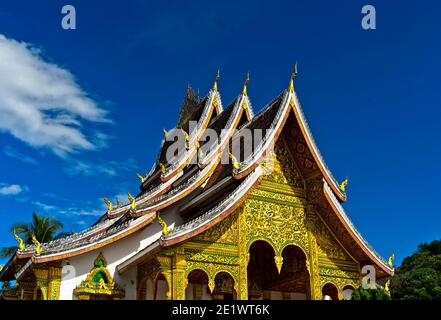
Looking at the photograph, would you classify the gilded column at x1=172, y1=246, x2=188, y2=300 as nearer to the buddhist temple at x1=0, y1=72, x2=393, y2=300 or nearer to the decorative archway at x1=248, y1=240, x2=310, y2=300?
the buddhist temple at x1=0, y1=72, x2=393, y2=300

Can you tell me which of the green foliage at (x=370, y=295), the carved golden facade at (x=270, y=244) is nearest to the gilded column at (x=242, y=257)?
the carved golden facade at (x=270, y=244)

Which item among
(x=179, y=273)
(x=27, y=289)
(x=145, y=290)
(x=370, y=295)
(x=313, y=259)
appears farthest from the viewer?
(x=27, y=289)

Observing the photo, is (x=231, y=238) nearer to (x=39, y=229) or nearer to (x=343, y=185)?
(x=343, y=185)

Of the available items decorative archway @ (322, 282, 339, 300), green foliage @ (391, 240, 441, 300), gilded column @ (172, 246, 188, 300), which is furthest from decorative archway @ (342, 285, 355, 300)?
green foliage @ (391, 240, 441, 300)

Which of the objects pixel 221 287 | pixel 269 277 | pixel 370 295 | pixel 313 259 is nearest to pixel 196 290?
pixel 221 287

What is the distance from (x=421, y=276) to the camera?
32.0 meters

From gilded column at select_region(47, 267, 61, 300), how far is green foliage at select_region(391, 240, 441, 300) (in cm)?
2302

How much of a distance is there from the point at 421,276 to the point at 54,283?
2692 centimetres

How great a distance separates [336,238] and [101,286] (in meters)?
5.58

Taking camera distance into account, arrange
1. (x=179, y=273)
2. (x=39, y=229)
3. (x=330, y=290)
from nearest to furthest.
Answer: (x=179, y=273) < (x=330, y=290) < (x=39, y=229)

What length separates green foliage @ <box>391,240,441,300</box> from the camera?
1169 inches

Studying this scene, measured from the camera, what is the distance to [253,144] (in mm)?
12211

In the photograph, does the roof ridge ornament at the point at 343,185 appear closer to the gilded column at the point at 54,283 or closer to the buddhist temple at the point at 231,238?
the buddhist temple at the point at 231,238
